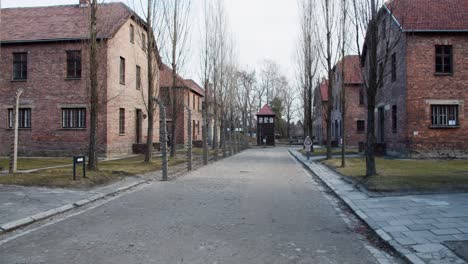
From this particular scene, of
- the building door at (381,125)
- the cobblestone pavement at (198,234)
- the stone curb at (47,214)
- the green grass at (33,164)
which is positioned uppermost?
the building door at (381,125)

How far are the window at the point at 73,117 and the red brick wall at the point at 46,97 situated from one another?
27 cm

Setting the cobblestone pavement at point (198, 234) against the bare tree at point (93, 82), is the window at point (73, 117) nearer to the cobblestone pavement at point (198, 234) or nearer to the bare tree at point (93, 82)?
the bare tree at point (93, 82)

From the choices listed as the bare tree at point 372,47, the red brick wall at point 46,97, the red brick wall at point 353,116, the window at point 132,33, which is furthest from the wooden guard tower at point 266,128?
the bare tree at point 372,47

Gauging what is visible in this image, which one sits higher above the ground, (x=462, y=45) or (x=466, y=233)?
(x=462, y=45)

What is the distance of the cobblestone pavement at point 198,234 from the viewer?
214 inches

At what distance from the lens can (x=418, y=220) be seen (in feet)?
24.6

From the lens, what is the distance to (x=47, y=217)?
816 cm

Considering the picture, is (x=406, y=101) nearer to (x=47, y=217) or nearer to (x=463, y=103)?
(x=463, y=103)

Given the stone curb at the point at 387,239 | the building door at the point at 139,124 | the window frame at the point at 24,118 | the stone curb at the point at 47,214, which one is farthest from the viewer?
the building door at the point at 139,124

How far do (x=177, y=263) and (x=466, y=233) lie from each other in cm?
444

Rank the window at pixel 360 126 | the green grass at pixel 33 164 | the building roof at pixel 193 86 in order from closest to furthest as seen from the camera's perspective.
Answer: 1. the green grass at pixel 33 164
2. the window at pixel 360 126
3. the building roof at pixel 193 86

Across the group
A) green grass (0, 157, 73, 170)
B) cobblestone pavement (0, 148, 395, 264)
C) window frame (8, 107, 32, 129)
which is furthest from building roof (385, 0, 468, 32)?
window frame (8, 107, 32, 129)

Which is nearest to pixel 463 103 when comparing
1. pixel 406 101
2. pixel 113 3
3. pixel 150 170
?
pixel 406 101

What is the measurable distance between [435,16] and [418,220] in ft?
66.3
